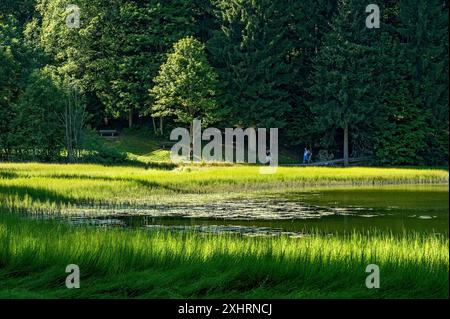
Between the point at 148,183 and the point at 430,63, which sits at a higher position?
the point at 430,63

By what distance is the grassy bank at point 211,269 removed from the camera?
11.6 m

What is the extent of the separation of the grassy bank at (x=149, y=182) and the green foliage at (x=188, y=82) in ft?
58.3

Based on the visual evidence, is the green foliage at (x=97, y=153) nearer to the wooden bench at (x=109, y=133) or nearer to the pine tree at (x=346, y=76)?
the wooden bench at (x=109, y=133)

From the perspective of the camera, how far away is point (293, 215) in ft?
84.2

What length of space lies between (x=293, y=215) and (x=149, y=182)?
30.8 ft

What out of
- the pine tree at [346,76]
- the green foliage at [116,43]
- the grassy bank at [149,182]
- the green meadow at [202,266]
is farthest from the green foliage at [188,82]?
the green meadow at [202,266]

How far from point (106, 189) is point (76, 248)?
647 inches

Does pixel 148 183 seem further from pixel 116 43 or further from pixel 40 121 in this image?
pixel 116 43

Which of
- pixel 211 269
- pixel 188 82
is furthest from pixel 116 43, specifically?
pixel 211 269

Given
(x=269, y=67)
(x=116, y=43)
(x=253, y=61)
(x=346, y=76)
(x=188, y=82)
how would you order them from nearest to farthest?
(x=188, y=82) → (x=346, y=76) → (x=253, y=61) → (x=269, y=67) → (x=116, y=43)

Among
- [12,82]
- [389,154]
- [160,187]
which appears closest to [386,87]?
[389,154]
